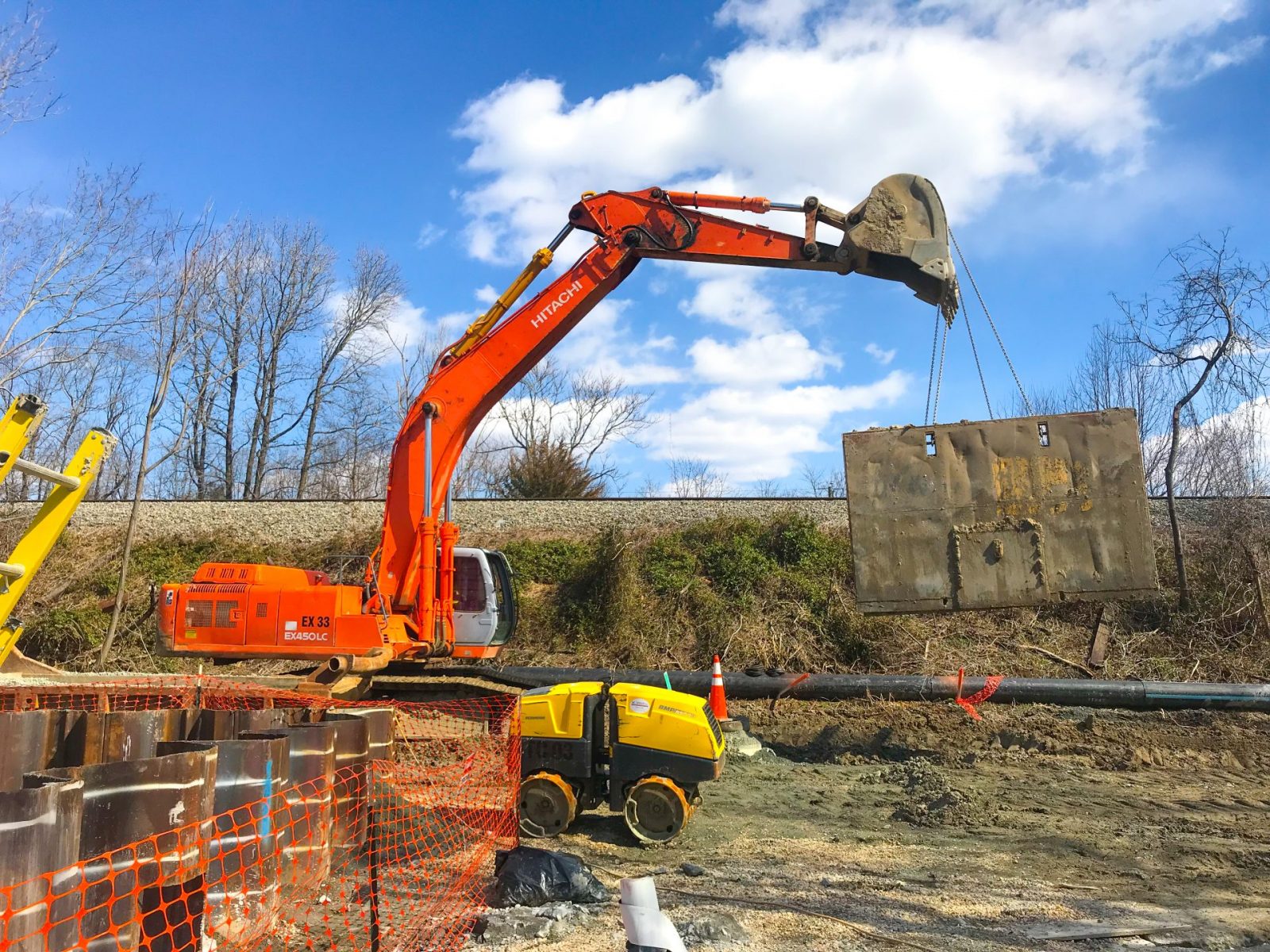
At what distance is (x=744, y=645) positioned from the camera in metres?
15.4

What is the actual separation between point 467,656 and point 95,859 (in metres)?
7.49

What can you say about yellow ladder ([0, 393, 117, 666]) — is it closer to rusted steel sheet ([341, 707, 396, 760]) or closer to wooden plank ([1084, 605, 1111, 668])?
rusted steel sheet ([341, 707, 396, 760])

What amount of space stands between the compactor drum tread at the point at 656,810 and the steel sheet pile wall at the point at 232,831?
3.01 ft

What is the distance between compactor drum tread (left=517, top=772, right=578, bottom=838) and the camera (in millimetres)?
6988

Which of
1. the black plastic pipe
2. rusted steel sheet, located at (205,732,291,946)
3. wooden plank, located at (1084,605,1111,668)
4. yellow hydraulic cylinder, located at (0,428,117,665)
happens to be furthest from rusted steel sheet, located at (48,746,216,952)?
wooden plank, located at (1084,605,1111,668)

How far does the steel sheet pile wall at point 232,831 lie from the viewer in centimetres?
285

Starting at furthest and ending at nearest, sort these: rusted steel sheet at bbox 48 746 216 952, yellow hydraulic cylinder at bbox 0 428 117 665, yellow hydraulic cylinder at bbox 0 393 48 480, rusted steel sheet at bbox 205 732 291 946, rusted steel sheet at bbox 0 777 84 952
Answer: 1. yellow hydraulic cylinder at bbox 0 428 117 665
2. yellow hydraulic cylinder at bbox 0 393 48 480
3. rusted steel sheet at bbox 205 732 291 946
4. rusted steel sheet at bbox 48 746 216 952
5. rusted steel sheet at bbox 0 777 84 952

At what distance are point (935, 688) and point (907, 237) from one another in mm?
6158

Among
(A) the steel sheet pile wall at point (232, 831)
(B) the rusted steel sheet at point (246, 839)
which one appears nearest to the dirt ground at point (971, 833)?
(A) the steel sheet pile wall at point (232, 831)

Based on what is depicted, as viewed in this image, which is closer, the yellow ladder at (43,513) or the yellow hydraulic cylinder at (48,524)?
the yellow ladder at (43,513)

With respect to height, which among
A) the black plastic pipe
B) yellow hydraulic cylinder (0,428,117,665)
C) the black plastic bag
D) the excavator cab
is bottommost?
the black plastic bag

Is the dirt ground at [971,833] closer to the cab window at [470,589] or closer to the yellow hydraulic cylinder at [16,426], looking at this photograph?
the cab window at [470,589]

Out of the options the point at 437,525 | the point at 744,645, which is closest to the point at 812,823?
the point at 437,525

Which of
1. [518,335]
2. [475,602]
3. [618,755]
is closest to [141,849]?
[618,755]
